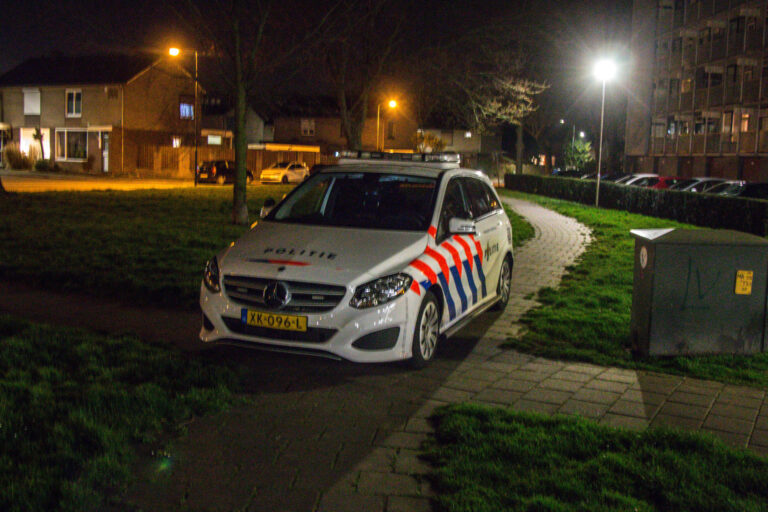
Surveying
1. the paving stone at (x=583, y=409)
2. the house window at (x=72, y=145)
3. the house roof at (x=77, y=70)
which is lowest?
the paving stone at (x=583, y=409)

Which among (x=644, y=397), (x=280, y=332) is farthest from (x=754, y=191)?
(x=280, y=332)

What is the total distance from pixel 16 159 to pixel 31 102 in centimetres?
658

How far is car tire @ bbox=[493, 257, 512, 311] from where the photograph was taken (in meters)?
8.68

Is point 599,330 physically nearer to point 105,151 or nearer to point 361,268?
point 361,268

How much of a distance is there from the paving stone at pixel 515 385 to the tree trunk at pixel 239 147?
1252 centimetres

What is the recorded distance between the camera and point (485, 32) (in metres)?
20.7

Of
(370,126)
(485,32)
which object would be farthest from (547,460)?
(370,126)

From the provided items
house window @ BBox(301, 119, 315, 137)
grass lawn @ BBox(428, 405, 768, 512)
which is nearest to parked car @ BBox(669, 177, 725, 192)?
grass lawn @ BBox(428, 405, 768, 512)

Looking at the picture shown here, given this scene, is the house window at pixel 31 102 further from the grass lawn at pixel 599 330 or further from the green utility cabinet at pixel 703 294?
the green utility cabinet at pixel 703 294

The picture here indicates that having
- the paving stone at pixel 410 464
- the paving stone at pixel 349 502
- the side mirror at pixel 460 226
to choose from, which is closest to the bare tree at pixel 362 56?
the side mirror at pixel 460 226

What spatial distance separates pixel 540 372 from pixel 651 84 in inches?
2067

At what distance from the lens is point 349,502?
12.9ft

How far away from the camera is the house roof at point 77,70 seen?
52.3 meters

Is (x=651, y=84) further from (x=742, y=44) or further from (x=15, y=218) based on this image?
(x=15, y=218)
